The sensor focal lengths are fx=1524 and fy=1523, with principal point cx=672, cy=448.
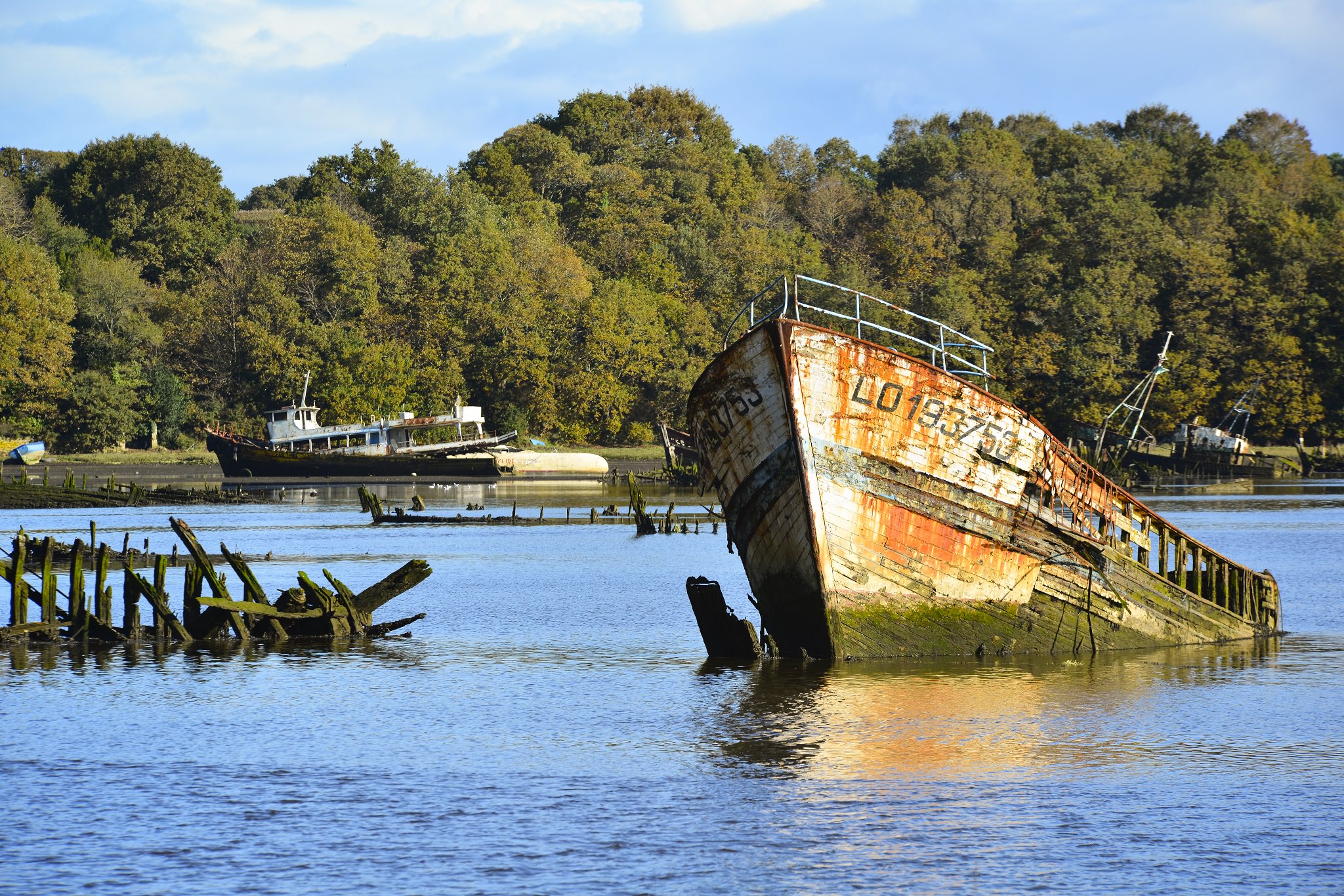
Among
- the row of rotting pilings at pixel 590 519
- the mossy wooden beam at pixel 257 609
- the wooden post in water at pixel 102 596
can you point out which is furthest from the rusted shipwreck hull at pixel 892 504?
the row of rotting pilings at pixel 590 519

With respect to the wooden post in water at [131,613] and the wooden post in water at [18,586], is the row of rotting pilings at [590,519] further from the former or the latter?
the wooden post in water at [18,586]

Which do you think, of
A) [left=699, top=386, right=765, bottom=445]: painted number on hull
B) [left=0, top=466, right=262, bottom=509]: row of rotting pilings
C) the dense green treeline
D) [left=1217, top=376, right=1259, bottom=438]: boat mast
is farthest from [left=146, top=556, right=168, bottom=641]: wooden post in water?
[left=1217, top=376, right=1259, bottom=438]: boat mast

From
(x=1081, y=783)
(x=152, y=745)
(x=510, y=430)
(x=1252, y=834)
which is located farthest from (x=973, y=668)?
(x=510, y=430)

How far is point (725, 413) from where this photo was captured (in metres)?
22.6

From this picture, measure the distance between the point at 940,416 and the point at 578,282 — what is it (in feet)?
296

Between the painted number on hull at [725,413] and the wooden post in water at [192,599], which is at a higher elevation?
the painted number on hull at [725,413]

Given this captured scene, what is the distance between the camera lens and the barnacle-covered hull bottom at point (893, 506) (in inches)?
853

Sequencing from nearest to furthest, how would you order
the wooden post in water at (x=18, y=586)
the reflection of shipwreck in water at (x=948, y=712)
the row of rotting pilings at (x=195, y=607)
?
the reflection of shipwreck in water at (x=948, y=712), the wooden post in water at (x=18, y=586), the row of rotting pilings at (x=195, y=607)

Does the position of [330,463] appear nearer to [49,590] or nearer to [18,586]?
[49,590]

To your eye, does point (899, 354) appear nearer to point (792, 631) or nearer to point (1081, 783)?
point (792, 631)

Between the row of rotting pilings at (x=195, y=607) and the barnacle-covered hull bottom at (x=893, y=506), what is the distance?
6.41 meters

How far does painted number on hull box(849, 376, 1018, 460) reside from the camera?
21.8 m

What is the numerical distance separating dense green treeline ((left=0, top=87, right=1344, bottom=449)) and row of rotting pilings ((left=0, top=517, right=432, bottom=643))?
7399cm

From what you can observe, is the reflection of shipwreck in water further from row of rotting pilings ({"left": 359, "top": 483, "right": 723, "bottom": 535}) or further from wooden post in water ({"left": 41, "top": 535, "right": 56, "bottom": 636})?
row of rotting pilings ({"left": 359, "top": 483, "right": 723, "bottom": 535})
